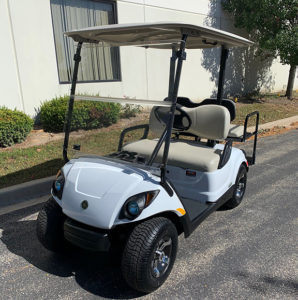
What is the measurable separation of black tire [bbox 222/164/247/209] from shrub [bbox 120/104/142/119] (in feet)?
4.71

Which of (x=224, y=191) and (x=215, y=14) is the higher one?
(x=215, y=14)

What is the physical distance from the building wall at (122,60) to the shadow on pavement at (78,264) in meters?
1.46

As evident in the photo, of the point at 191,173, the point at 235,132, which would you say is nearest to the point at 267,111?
the point at 235,132

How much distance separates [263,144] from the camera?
21.7 ft

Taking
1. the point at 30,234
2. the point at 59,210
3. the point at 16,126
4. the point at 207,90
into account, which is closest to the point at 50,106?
the point at 16,126

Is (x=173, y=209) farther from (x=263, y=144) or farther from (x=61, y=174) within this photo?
(x=263, y=144)

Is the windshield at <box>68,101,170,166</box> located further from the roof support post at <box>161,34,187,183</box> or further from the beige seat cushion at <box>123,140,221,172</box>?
the roof support post at <box>161,34,187,183</box>

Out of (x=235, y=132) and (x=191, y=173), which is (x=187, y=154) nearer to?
(x=191, y=173)

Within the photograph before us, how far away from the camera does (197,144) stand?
3.54m

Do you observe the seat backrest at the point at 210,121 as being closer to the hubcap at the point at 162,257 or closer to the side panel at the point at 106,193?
the side panel at the point at 106,193

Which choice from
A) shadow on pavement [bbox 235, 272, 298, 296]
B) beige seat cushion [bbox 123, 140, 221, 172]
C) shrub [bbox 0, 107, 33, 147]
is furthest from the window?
shadow on pavement [bbox 235, 272, 298, 296]

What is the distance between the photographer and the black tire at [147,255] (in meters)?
2.02

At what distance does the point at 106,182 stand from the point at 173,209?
0.53m

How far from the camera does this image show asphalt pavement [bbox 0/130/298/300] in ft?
7.32
